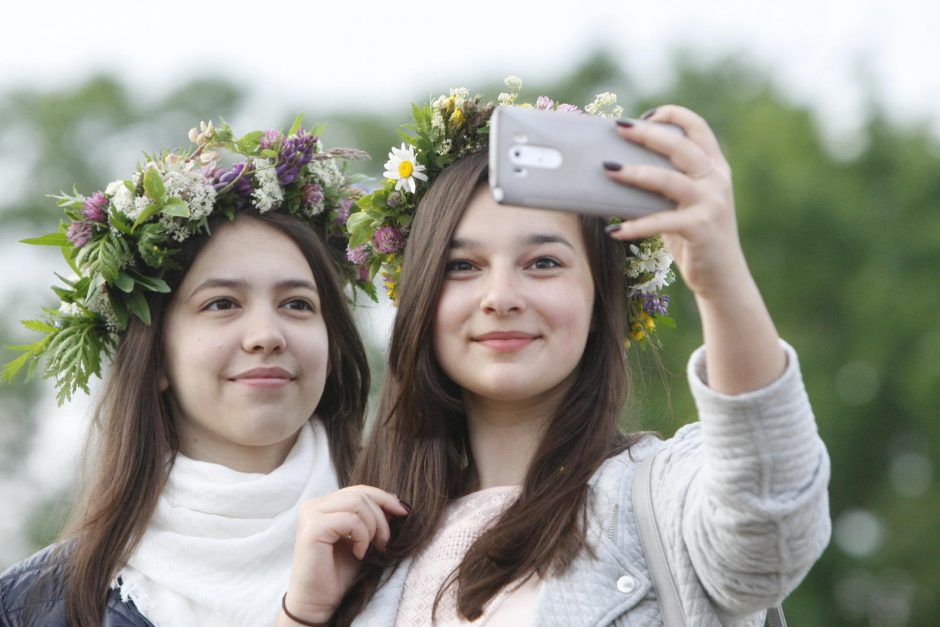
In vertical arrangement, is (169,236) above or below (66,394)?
above

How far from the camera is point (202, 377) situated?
4691mm

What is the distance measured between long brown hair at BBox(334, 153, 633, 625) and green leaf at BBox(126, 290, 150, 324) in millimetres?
1097

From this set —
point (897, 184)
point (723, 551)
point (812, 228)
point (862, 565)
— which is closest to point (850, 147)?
point (897, 184)

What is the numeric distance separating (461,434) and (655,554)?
0.96 metres

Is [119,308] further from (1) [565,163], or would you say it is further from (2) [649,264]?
(1) [565,163]

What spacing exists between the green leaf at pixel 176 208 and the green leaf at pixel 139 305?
0.95 ft

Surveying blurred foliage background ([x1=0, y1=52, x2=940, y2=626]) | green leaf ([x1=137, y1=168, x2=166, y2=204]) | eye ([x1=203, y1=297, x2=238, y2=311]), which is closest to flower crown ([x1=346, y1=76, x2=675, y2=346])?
eye ([x1=203, y1=297, x2=238, y2=311])

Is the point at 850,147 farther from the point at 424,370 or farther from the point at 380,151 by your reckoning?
the point at 424,370

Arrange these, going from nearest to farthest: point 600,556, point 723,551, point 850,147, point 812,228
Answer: point 723,551 < point 600,556 < point 812,228 < point 850,147

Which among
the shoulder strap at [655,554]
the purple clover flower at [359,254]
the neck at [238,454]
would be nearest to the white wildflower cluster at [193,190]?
the purple clover flower at [359,254]

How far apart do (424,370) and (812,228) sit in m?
17.1

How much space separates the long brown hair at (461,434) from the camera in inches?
138

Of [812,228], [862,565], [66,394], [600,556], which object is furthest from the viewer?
[812,228]

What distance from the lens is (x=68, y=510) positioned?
17.0 feet
